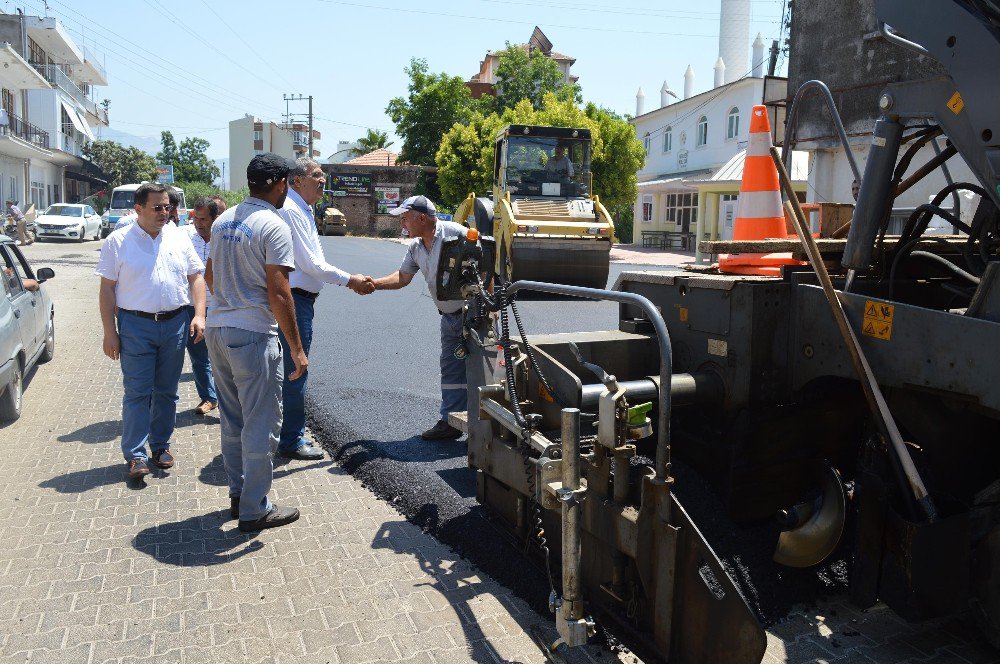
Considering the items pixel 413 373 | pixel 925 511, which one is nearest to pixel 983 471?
pixel 925 511

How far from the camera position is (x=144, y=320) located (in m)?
5.36

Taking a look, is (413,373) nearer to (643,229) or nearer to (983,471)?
(983,471)

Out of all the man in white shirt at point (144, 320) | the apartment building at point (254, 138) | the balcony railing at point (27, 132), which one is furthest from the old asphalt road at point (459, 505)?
the apartment building at point (254, 138)

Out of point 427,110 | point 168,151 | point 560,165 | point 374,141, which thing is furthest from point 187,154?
point 560,165

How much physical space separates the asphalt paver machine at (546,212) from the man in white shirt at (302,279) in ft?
27.9

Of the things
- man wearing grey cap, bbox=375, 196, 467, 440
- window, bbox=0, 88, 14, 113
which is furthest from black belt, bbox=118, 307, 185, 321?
window, bbox=0, 88, 14, 113

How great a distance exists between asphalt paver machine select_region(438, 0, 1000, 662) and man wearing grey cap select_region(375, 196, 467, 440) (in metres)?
1.66

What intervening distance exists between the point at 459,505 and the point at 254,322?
1.53m

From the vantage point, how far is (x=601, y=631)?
3371 millimetres

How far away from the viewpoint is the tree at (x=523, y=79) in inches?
1986

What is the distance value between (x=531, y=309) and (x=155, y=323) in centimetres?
797

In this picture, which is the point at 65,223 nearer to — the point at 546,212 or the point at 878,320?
the point at 546,212

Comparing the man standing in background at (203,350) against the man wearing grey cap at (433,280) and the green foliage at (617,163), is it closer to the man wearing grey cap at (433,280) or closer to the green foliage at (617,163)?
the man wearing grey cap at (433,280)

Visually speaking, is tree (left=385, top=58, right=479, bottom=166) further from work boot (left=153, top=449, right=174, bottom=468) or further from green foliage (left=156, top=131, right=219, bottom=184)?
green foliage (left=156, top=131, right=219, bottom=184)
